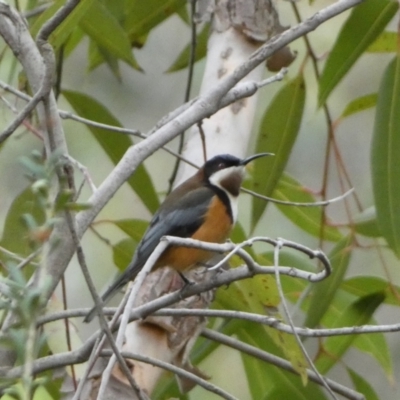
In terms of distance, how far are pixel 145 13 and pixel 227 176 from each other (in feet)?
2.26

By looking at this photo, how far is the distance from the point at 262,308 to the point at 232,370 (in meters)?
3.63

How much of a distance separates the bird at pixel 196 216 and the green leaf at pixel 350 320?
392 millimetres

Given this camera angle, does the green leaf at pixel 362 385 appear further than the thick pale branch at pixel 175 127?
Yes

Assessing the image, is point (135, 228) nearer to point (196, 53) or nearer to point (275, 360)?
point (196, 53)

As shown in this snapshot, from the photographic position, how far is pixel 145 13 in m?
2.78

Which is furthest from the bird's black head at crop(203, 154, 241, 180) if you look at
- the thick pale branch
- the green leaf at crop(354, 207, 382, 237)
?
the thick pale branch

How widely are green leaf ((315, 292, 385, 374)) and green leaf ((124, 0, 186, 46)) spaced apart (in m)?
1.13

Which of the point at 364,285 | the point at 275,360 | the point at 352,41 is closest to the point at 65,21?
the point at 352,41

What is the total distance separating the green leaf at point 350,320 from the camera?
227 cm

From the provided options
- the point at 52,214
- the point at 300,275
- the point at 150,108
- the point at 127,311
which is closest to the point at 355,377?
the point at 300,275

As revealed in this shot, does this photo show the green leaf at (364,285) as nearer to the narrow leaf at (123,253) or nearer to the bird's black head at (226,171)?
the bird's black head at (226,171)

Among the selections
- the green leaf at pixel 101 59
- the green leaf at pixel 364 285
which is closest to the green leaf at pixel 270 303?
the green leaf at pixel 364 285

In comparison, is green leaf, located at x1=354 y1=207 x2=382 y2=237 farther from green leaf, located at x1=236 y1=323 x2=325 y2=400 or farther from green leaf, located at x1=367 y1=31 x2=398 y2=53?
green leaf, located at x1=367 y1=31 x2=398 y2=53

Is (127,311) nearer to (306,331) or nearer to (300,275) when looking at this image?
(300,275)
